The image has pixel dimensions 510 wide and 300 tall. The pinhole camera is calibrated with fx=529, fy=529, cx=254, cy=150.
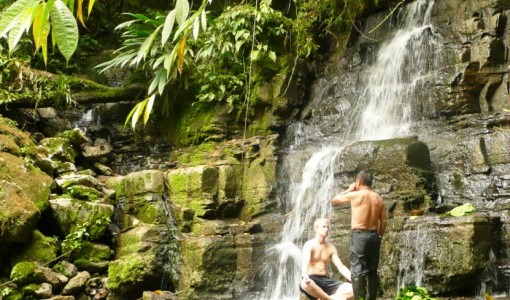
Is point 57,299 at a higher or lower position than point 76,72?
lower

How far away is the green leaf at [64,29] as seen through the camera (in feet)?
3.42

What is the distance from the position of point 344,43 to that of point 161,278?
6.19 meters

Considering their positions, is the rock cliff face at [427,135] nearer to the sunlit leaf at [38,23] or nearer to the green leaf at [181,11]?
the green leaf at [181,11]

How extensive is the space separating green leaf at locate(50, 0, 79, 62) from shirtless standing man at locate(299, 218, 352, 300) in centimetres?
484

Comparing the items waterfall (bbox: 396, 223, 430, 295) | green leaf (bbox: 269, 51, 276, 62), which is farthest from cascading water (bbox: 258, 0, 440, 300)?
waterfall (bbox: 396, 223, 430, 295)

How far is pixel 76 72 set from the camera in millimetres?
12758

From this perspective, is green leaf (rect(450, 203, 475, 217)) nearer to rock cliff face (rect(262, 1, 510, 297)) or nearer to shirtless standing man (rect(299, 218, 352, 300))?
rock cliff face (rect(262, 1, 510, 297))

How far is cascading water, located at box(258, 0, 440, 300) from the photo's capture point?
26.1 feet

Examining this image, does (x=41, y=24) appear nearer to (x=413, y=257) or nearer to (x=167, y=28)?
(x=167, y=28)

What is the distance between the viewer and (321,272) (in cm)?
573

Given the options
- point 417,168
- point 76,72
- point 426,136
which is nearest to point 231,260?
point 417,168

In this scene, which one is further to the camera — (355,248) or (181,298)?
(181,298)

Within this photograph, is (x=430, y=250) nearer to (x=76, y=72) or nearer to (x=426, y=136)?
(x=426, y=136)

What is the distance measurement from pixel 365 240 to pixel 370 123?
4438 millimetres
